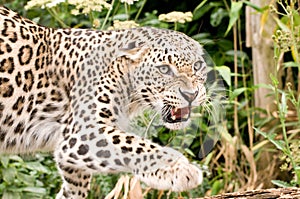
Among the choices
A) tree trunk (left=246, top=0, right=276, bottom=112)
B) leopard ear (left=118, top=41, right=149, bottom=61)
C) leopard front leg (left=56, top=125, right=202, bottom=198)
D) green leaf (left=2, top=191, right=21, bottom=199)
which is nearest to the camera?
leopard front leg (left=56, top=125, right=202, bottom=198)

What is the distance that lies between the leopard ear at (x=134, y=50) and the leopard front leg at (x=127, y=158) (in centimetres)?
40

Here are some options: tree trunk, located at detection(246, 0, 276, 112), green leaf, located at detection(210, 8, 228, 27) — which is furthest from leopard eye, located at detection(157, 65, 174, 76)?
green leaf, located at detection(210, 8, 228, 27)

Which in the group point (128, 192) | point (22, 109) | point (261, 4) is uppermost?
point (261, 4)

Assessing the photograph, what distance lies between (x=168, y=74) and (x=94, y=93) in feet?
1.30

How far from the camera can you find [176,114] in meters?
3.76

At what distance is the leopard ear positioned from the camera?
3951mm

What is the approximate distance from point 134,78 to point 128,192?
105cm

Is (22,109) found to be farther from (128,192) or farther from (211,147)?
(211,147)

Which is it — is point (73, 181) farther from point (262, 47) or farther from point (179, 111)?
point (262, 47)

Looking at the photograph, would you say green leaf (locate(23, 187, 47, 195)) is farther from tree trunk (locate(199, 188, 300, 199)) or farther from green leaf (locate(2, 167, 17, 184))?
tree trunk (locate(199, 188, 300, 199))

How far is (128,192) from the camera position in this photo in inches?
189

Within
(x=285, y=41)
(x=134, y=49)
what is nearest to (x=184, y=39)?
(x=134, y=49)

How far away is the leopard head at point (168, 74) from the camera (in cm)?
374

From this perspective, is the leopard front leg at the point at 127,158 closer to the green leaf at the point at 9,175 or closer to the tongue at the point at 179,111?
the tongue at the point at 179,111
